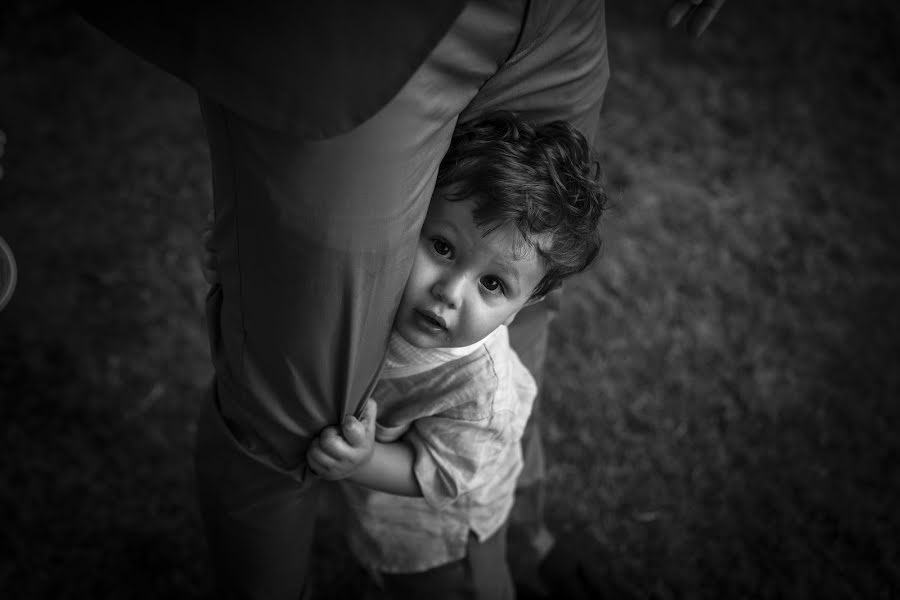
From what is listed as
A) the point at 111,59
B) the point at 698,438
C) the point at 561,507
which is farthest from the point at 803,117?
the point at 111,59

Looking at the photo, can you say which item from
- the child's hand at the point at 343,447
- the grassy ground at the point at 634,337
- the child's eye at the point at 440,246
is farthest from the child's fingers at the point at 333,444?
the grassy ground at the point at 634,337

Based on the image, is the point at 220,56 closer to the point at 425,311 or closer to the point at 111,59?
the point at 425,311

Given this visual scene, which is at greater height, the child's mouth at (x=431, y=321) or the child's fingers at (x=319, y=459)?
the child's mouth at (x=431, y=321)

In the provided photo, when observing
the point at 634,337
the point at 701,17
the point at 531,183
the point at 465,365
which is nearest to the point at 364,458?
the point at 465,365

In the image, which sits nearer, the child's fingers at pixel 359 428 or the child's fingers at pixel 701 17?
the child's fingers at pixel 359 428

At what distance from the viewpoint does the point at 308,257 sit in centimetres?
77

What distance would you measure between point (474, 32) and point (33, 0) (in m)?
2.53

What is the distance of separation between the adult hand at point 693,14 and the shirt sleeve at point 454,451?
2.49ft

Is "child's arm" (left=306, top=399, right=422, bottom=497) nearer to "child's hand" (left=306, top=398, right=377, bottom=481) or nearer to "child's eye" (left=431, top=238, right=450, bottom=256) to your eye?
"child's hand" (left=306, top=398, right=377, bottom=481)

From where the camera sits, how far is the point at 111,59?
254 centimetres

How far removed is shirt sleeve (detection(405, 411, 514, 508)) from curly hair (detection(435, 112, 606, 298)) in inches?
8.4

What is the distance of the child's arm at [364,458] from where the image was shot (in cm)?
96

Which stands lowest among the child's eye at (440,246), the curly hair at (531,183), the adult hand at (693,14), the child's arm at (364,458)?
the child's arm at (364,458)

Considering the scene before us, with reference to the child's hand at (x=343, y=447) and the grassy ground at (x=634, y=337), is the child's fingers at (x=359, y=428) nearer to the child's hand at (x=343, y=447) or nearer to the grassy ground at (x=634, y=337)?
the child's hand at (x=343, y=447)
